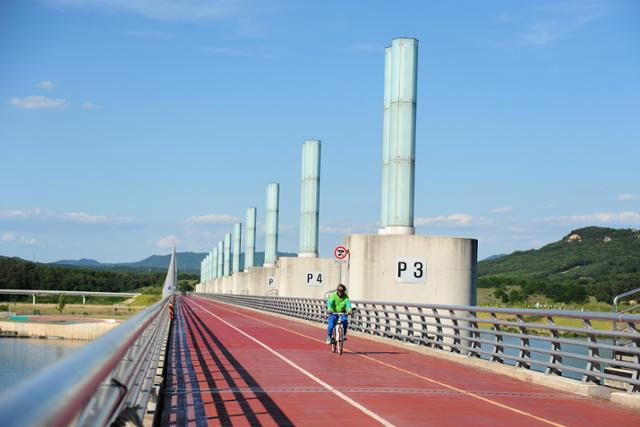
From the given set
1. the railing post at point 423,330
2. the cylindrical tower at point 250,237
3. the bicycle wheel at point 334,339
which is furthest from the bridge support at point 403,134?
the cylindrical tower at point 250,237

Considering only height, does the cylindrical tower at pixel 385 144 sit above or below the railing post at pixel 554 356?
above

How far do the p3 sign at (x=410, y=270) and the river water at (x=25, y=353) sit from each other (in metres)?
47.5

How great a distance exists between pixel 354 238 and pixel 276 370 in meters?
17.7

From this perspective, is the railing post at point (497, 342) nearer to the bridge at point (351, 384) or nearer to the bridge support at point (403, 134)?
the bridge at point (351, 384)

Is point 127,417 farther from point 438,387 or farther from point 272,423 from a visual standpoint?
point 438,387

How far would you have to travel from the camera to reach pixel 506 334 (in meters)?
20.2

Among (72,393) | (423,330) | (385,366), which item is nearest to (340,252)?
(423,330)

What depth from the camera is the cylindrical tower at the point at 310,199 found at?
66.5m

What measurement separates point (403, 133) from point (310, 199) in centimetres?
2982

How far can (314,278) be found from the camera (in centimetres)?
6512

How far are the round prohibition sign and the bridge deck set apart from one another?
41.6 feet

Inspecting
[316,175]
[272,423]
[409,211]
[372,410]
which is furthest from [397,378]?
[316,175]

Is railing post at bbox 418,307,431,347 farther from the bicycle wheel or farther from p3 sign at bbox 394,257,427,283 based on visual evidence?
p3 sign at bbox 394,257,427,283

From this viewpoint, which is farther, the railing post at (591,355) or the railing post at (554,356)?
the railing post at (554,356)
